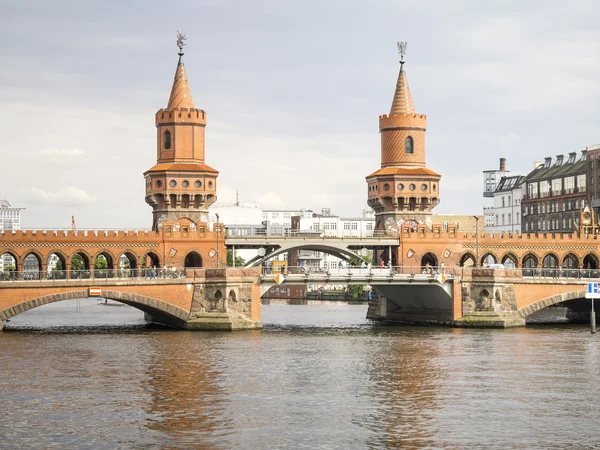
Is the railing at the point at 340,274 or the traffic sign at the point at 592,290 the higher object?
the railing at the point at 340,274

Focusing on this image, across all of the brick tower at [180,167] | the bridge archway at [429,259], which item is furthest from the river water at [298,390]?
the brick tower at [180,167]

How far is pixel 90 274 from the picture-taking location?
104 meters

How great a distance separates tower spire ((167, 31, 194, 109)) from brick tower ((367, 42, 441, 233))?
23.2m

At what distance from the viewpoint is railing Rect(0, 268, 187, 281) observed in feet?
334

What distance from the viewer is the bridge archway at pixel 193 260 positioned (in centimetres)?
12075

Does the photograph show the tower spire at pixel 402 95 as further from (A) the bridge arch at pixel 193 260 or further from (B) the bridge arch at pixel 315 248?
(A) the bridge arch at pixel 193 260

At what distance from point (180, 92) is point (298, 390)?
2708 inches

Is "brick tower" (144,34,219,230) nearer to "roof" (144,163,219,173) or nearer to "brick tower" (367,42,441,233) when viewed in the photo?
"roof" (144,163,219,173)

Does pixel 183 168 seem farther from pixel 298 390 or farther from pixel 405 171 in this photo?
pixel 298 390

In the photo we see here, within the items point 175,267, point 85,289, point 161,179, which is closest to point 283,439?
point 85,289

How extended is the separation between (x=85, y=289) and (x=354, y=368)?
34.2m

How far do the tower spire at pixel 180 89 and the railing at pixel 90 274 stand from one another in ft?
87.5

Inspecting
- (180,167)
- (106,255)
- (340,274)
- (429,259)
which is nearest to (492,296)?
(340,274)

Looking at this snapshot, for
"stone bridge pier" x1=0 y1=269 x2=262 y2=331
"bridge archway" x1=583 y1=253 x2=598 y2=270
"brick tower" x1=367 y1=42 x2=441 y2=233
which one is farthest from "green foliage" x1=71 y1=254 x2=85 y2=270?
"bridge archway" x1=583 y1=253 x2=598 y2=270
